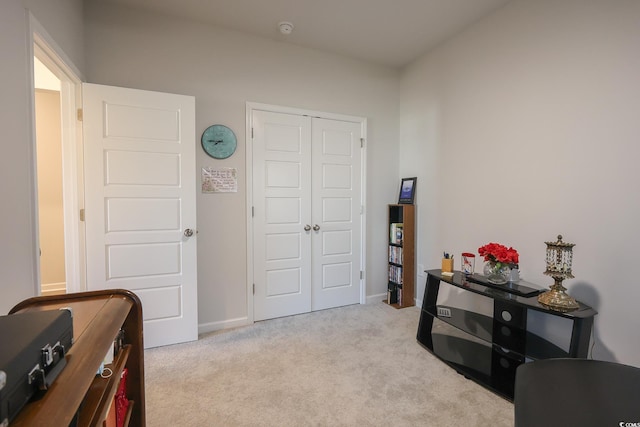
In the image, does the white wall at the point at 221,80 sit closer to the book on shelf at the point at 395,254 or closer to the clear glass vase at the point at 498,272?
the book on shelf at the point at 395,254

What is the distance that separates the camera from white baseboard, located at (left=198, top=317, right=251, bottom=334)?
2.65 m

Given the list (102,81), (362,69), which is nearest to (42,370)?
(102,81)

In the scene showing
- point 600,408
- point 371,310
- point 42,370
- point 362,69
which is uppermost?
point 362,69

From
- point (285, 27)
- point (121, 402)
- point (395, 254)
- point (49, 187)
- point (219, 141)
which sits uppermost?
point (285, 27)

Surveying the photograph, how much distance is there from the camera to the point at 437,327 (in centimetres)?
273

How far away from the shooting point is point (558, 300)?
5.54 feet

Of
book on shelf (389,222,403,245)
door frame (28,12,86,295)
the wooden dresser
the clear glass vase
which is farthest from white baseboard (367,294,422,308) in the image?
door frame (28,12,86,295)

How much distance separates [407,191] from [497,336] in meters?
1.78

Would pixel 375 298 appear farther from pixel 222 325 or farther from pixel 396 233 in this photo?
pixel 222 325

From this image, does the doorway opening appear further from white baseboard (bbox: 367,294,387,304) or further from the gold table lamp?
the gold table lamp

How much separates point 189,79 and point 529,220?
10.1 feet

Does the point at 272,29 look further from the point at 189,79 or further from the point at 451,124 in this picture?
the point at 451,124

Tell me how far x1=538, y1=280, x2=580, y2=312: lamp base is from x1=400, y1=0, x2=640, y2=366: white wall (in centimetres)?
30

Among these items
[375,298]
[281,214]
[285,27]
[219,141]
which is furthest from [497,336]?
[285,27]
